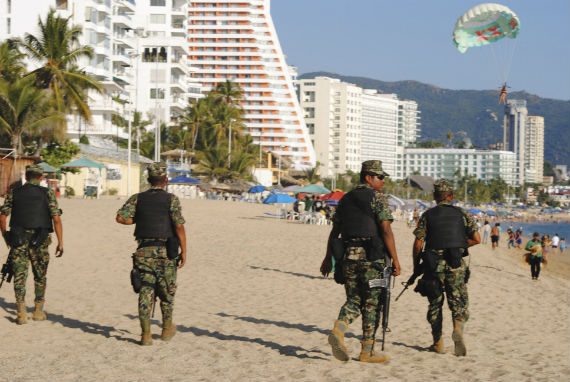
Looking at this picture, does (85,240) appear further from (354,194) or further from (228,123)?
(228,123)

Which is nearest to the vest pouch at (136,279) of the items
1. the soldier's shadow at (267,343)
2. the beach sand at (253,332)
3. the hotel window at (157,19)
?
the beach sand at (253,332)

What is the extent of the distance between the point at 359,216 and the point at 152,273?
1.97m

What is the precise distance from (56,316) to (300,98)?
185 m

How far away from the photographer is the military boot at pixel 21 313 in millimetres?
7808

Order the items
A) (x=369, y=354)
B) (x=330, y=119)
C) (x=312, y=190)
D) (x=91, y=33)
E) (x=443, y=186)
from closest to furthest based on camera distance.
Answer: (x=369, y=354), (x=443, y=186), (x=312, y=190), (x=91, y=33), (x=330, y=119)

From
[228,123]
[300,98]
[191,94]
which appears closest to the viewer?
[228,123]

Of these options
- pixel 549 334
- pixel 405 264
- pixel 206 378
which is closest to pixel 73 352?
pixel 206 378

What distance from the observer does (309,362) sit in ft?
21.0

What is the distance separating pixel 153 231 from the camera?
21.4 feet

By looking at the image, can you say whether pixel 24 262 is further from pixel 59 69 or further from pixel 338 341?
pixel 59 69

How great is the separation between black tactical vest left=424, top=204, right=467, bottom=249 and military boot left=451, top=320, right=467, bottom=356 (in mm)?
728

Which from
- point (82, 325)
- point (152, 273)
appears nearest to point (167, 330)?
point (152, 273)

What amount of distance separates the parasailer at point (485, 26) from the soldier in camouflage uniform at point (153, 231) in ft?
79.4

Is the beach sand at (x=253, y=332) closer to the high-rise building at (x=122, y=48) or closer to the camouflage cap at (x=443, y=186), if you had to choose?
the camouflage cap at (x=443, y=186)
